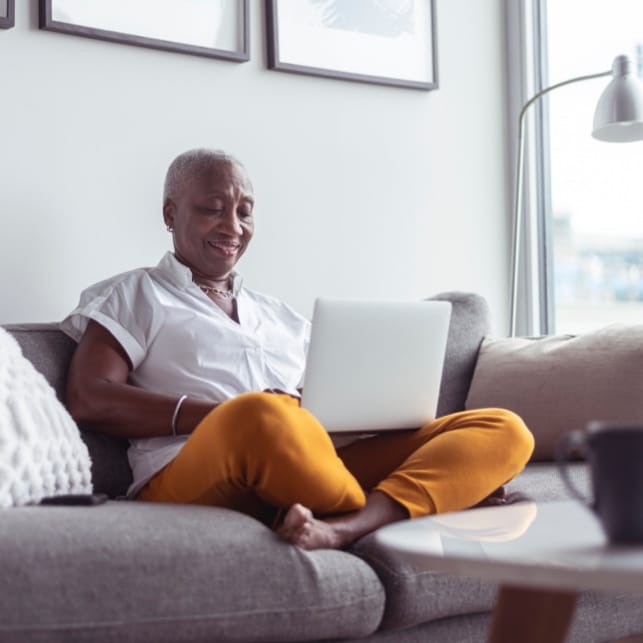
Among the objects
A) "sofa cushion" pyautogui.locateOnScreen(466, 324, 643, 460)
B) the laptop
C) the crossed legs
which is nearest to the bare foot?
the crossed legs

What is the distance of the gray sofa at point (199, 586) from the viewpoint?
4.90 feet

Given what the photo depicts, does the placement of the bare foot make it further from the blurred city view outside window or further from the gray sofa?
the blurred city view outside window

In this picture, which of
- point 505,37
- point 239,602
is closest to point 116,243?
point 239,602

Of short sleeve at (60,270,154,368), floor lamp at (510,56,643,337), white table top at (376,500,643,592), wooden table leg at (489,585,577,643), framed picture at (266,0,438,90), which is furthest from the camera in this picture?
framed picture at (266,0,438,90)

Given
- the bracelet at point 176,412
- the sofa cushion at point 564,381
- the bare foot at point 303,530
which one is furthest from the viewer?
the sofa cushion at point 564,381

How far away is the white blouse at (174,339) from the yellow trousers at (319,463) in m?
0.26

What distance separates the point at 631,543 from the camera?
103cm

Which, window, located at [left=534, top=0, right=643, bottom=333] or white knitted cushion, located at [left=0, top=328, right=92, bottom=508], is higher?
window, located at [left=534, top=0, right=643, bottom=333]

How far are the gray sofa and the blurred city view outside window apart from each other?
1492 mm

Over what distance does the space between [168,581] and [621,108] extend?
71.9 inches

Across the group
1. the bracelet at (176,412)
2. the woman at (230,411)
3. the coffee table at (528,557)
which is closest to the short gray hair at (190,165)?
the woman at (230,411)

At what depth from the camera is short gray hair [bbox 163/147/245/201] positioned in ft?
8.28

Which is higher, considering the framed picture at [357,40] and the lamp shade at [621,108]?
the framed picture at [357,40]

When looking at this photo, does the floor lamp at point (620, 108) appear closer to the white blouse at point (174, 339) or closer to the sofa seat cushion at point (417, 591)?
the white blouse at point (174, 339)
